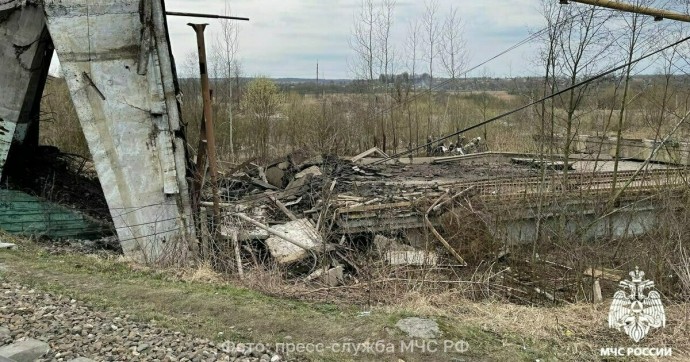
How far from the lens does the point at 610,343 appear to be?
4.82 m

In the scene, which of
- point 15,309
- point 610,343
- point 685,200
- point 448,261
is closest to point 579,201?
point 685,200

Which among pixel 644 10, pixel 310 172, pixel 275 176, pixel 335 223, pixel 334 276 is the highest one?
pixel 644 10

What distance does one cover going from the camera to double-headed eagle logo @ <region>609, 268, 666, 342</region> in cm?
512

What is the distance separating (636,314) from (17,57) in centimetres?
967

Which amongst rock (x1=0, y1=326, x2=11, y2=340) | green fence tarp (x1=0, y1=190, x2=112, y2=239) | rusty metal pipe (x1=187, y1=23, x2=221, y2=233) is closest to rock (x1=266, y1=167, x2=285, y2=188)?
rusty metal pipe (x1=187, y1=23, x2=221, y2=233)

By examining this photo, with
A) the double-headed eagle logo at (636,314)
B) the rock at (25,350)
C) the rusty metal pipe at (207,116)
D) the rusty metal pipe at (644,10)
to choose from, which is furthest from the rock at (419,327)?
the rusty metal pipe at (644,10)

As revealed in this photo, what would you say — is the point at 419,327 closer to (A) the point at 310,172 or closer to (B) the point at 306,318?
(B) the point at 306,318

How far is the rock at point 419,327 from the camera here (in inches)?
183

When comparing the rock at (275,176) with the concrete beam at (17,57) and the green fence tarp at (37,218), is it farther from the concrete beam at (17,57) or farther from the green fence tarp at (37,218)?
the concrete beam at (17,57)

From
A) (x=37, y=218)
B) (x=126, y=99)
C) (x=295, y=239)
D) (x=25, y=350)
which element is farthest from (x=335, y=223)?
(x=25, y=350)

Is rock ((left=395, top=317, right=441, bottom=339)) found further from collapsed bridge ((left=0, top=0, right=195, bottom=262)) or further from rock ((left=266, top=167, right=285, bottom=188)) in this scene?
rock ((left=266, top=167, right=285, bottom=188))

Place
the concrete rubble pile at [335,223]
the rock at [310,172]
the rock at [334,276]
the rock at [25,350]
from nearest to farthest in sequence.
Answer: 1. the rock at [25,350]
2. the rock at [334,276]
3. the concrete rubble pile at [335,223]
4. the rock at [310,172]

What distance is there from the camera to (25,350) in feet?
13.6

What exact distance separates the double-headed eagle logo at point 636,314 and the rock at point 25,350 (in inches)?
194
